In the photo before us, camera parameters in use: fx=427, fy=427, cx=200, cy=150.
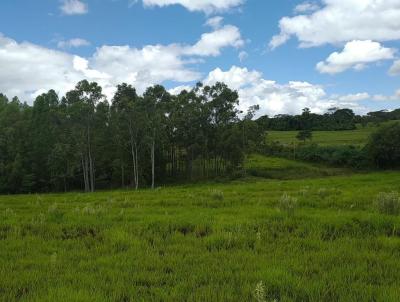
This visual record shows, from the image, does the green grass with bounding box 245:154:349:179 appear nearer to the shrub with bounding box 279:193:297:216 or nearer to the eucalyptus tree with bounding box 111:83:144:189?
the eucalyptus tree with bounding box 111:83:144:189

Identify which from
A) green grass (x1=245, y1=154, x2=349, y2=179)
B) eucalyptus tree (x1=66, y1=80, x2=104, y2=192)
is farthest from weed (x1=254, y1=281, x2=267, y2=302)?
green grass (x1=245, y1=154, x2=349, y2=179)

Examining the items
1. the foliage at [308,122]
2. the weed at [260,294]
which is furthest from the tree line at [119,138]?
the foliage at [308,122]

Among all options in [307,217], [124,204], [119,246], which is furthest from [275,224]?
[124,204]

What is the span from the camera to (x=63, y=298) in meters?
5.53

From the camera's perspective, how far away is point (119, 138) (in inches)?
2788

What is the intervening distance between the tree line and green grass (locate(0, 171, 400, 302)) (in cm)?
5450

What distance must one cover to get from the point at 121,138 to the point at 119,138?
0.35 meters

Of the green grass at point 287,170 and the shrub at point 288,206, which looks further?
the green grass at point 287,170

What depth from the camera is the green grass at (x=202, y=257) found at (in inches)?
232

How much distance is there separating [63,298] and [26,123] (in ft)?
248

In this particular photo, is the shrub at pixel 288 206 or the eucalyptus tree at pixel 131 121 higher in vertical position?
the eucalyptus tree at pixel 131 121

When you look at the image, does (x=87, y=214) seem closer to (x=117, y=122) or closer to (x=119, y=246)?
(x=119, y=246)

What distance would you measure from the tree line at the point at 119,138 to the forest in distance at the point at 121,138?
148mm

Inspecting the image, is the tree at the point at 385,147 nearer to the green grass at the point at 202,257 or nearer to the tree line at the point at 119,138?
the tree line at the point at 119,138
